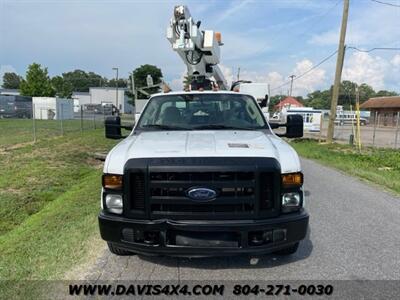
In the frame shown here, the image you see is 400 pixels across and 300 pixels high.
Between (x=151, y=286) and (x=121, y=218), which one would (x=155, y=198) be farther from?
(x=151, y=286)

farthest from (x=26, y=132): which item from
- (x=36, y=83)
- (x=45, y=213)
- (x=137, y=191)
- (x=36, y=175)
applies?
(x=36, y=83)

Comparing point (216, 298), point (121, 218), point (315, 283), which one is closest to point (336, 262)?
point (315, 283)

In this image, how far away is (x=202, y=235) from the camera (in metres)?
3.65

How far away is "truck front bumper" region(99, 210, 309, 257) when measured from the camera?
142 inches

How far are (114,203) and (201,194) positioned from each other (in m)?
0.86

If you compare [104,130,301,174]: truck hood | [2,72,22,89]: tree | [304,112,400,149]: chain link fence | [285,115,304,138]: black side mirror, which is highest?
[2,72,22,89]: tree

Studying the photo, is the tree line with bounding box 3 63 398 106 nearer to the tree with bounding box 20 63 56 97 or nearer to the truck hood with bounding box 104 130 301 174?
the tree with bounding box 20 63 56 97

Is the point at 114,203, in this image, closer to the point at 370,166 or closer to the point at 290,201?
the point at 290,201

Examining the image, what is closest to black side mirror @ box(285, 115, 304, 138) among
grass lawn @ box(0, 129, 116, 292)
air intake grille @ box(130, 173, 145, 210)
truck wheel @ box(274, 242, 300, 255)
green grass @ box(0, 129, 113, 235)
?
truck wheel @ box(274, 242, 300, 255)

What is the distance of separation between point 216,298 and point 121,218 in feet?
3.68

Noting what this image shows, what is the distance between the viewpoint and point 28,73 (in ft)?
203

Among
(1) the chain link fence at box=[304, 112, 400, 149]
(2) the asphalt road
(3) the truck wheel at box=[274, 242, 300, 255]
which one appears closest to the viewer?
(2) the asphalt road

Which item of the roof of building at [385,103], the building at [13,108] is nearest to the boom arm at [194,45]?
the building at [13,108]

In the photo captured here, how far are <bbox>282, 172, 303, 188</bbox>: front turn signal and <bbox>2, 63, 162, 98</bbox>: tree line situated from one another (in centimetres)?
1464
